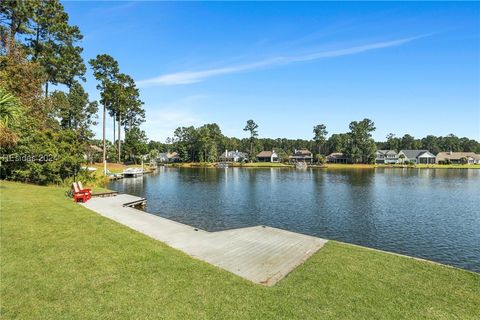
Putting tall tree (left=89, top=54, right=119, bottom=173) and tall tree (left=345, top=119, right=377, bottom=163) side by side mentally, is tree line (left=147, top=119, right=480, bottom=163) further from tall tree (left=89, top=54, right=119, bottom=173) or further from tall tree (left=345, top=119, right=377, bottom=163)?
tall tree (left=89, top=54, right=119, bottom=173)

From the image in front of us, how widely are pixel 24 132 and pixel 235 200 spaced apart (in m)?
Result: 18.7

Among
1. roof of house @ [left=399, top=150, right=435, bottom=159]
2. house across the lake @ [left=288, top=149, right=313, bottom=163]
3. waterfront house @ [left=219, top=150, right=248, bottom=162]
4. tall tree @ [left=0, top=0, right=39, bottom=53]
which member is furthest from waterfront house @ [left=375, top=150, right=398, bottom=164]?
tall tree @ [left=0, top=0, right=39, bottom=53]

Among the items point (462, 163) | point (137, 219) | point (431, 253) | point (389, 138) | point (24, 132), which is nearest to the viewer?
point (431, 253)

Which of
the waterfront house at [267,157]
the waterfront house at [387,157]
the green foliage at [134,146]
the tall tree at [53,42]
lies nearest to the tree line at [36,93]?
the tall tree at [53,42]

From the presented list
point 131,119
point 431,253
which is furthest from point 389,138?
point 431,253

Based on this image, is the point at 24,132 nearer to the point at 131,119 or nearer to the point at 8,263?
the point at 8,263

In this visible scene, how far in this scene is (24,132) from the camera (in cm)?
2406

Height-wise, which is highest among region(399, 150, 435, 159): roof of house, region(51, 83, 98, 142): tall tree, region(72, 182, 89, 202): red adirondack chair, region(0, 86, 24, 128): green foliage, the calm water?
region(51, 83, 98, 142): tall tree

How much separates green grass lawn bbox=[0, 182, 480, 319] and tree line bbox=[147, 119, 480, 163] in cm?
9129

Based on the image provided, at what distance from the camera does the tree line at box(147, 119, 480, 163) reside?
107438 mm

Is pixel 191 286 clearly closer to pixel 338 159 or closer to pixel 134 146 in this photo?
pixel 134 146

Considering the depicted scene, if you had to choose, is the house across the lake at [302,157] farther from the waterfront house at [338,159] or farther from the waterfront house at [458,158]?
the waterfront house at [458,158]

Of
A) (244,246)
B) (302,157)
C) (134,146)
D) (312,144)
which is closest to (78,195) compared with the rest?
(244,246)

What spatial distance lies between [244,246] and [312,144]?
148677mm
